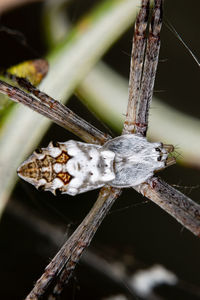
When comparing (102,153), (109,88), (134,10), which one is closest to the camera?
(102,153)

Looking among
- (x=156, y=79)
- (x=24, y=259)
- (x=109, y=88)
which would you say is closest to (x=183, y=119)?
(x=156, y=79)

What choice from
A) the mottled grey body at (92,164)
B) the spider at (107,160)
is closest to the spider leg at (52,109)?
the spider at (107,160)

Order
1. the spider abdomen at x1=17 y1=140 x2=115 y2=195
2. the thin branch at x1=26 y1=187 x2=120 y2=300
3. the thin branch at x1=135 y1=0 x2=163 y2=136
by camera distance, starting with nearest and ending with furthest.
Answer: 1. the spider abdomen at x1=17 y1=140 x2=115 y2=195
2. the thin branch at x1=135 y1=0 x2=163 y2=136
3. the thin branch at x1=26 y1=187 x2=120 y2=300

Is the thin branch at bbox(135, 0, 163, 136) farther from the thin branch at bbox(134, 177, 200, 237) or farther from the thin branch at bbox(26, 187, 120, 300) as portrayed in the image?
the thin branch at bbox(26, 187, 120, 300)

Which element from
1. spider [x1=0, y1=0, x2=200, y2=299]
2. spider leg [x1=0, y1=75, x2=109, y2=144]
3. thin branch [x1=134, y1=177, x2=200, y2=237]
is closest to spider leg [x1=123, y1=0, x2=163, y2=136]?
spider [x1=0, y1=0, x2=200, y2=299]

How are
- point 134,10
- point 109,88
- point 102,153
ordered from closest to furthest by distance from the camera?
point 102,153
point 134,10
point 109,88

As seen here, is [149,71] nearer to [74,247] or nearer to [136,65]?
[136,65]

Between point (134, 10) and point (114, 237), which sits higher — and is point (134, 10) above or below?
above

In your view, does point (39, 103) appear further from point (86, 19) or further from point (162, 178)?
point (162, 178)
